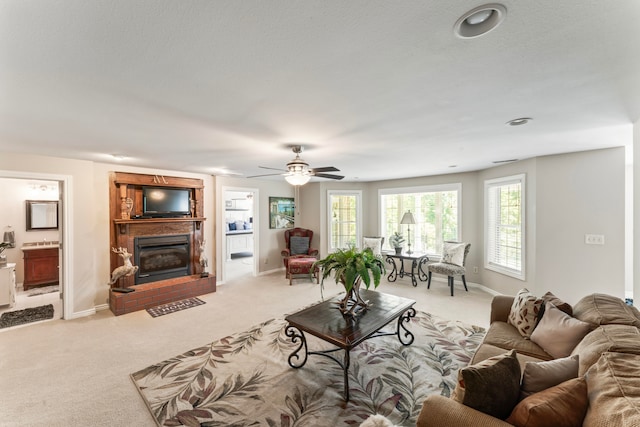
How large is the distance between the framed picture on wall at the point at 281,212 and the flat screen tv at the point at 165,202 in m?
2.05

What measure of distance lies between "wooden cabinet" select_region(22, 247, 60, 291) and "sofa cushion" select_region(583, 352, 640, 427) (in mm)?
7887

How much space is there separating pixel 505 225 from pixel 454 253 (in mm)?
1009

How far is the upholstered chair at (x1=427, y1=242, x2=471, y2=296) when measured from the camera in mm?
4797

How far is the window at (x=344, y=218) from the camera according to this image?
6.85 meters

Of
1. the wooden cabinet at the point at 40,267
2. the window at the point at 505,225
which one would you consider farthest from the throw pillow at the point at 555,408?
the wooden cabinet at the point at 40,267

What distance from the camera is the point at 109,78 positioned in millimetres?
1545

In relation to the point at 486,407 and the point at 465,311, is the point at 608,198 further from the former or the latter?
the point at 486,407

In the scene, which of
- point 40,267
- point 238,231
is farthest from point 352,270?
point 238,231

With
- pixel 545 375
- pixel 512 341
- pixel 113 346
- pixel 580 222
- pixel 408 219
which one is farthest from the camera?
pixel 408 219

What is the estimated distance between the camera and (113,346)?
120 inches

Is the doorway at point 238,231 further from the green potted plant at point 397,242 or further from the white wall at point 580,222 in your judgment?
the white wall at point 580,222

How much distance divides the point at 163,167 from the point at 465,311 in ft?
18.7

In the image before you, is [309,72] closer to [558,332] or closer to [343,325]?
[343,325]

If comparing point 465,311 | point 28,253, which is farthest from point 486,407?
point 28,253
